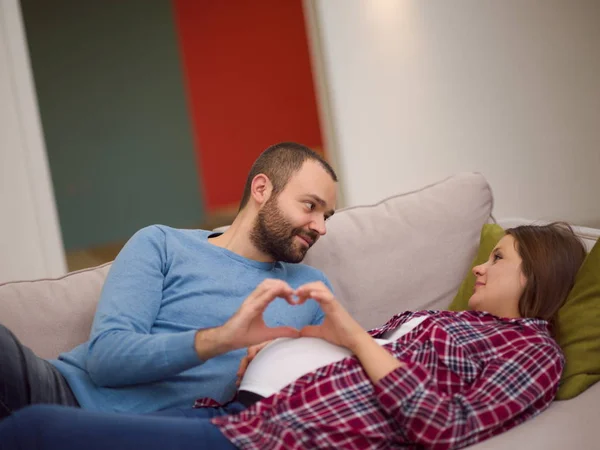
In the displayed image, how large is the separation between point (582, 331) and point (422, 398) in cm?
48

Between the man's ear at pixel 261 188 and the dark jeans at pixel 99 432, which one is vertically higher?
the man's ear at pixel 261 188

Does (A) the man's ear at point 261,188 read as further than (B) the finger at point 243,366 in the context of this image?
Yes

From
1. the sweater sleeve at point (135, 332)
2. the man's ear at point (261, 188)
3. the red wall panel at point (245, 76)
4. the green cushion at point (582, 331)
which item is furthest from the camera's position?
the red wall panel at point (245, 76)

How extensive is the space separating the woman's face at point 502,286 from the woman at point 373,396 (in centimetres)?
2

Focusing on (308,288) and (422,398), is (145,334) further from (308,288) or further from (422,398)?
(422,398)

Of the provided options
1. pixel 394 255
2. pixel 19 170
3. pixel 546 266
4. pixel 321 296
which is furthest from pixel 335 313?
pixel 19 170

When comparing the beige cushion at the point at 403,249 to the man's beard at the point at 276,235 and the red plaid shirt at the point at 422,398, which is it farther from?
the red plaid shirt at the point at 422,398

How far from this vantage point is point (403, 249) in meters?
1.92

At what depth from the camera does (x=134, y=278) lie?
154 cm

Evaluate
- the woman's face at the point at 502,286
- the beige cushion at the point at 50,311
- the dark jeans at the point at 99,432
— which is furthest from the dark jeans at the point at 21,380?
the woman's face at the point at 502,286

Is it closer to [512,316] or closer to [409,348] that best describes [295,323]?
[409,348]

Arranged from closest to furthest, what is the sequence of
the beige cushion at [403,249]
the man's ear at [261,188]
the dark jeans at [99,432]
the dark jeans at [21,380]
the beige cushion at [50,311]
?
1. the dark jeans at [99,432]
2. the dark jeans at [21,380]
3. the beige cushion at [50,311]
4. the man's ear at [261,188]
5. the beige cushion at [403,249]

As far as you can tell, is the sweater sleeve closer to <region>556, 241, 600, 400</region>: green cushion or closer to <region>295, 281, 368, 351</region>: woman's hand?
<region>295, 281, 368, 351</region>: woman's hand

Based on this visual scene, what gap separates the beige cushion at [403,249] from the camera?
6.12 feet
